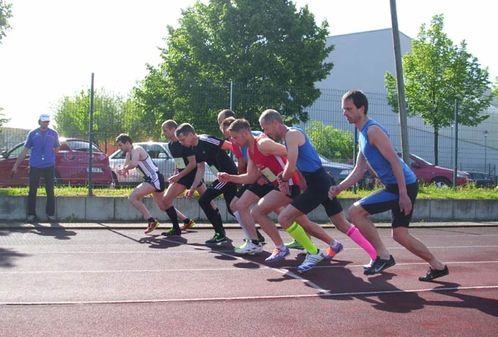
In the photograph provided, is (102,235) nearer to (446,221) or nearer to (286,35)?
(446,221)

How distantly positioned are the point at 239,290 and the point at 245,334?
5.62 feet

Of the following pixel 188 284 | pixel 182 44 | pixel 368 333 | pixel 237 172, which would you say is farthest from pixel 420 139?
pixel 182 44

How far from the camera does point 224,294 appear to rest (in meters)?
6.52

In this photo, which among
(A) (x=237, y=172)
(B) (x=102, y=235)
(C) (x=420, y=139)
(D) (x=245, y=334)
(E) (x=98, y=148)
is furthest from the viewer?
(C) (x=420, y=139)

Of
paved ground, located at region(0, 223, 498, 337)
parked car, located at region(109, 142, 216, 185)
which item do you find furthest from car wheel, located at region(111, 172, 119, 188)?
paved ground, located at region(0, 223, 498, 337)

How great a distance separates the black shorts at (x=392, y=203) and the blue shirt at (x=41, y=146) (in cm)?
828

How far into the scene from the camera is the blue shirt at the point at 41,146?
13461mm

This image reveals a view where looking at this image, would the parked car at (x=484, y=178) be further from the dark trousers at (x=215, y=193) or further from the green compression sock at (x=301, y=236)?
the green compression sock at (x=301, y=236)

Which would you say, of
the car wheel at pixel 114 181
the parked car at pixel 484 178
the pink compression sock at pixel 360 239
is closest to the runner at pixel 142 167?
the car wheel at pixel 114 181

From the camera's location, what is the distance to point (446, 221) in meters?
16.0

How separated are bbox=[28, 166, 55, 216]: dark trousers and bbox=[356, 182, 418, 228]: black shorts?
8.24 meters

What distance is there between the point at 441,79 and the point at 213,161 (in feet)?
89.2

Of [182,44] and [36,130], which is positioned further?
[182,44]

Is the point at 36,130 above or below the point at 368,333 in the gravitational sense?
above
